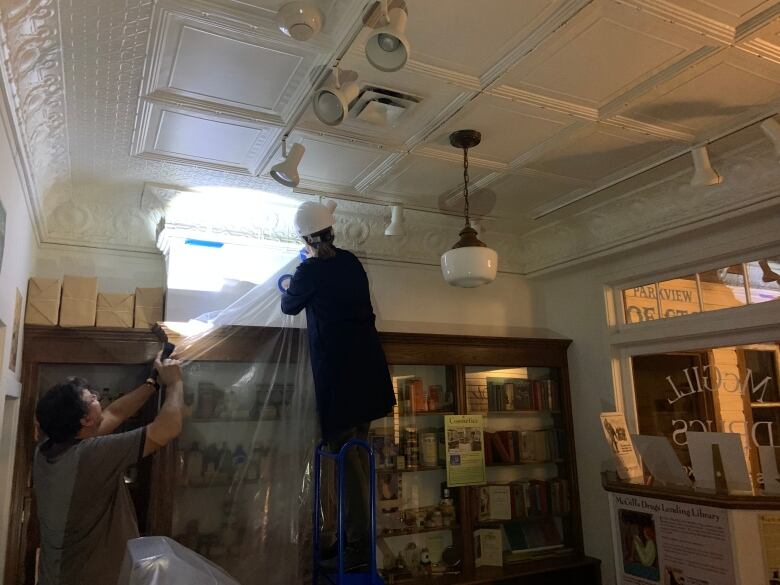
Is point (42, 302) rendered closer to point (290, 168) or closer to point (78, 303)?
point (78, 303)

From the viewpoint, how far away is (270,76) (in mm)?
2322

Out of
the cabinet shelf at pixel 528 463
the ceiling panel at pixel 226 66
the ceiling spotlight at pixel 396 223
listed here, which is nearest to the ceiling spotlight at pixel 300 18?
the ceiling panel at pixel 226 66

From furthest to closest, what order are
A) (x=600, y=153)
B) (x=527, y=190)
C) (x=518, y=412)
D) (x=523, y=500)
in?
(x=518, y=412)
(x=523, y=500)
(x=527, y=190)
(x=600, y=153)

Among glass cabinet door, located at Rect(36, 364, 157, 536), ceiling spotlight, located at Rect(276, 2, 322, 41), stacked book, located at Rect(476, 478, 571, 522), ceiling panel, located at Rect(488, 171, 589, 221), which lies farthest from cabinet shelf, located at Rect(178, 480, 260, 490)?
ceiling panel, located at Rect(488, 171, 589, 221)

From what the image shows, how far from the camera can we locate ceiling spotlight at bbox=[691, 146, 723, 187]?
2752 mm

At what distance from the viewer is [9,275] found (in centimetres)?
225

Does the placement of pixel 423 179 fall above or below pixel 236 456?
above

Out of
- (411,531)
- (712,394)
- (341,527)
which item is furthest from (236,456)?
(712,394)

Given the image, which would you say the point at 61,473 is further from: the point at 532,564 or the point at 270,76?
the point at 532,564

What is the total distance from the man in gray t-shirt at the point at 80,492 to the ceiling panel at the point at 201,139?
4.18 ft

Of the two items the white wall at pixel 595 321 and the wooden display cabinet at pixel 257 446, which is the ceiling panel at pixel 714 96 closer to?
the white wall at pixel 595 321

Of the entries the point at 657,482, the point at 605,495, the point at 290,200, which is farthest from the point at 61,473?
the point at 605,495

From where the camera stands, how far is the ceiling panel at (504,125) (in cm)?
259

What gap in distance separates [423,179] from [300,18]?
1623 mm
